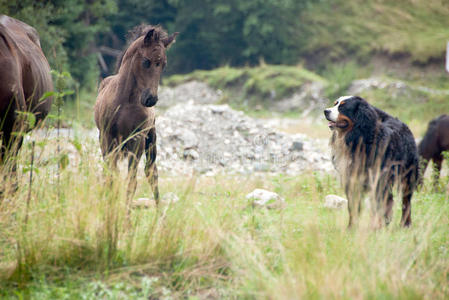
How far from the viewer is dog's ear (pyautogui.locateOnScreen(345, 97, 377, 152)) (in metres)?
5.14

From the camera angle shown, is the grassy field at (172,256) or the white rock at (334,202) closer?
the grassy field at (172,256)

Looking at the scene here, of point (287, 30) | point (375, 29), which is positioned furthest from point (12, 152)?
point (375, 29)

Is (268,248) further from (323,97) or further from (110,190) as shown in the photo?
(323,97)

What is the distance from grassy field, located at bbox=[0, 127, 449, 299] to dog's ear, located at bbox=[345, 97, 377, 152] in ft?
5.30

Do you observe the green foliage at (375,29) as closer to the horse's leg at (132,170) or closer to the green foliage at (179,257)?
the horse's leg at (132,170)

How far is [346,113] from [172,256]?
2.79m

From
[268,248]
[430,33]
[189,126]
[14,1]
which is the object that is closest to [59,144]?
[268,248]

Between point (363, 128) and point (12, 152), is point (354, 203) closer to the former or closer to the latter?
point (363, 128)

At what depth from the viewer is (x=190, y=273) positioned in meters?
3.27

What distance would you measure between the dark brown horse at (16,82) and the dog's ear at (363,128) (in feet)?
10.8

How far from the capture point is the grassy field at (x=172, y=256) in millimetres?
2938

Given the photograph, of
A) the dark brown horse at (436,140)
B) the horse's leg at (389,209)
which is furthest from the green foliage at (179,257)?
the dark brown horse at (436,140)

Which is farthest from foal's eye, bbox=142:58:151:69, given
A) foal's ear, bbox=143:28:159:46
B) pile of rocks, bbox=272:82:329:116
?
pile of rocks, bbox=272:82:329:116

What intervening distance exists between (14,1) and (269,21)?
61.5 feet
